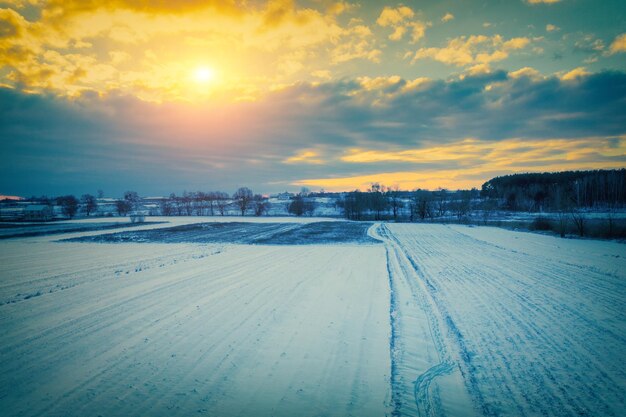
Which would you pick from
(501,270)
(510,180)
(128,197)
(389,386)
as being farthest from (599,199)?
(128,197)

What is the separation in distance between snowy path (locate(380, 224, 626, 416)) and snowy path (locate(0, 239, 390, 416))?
3.93 feet

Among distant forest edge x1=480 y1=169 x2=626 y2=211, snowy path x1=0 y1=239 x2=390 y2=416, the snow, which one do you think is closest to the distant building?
the snow

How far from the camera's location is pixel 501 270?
51.9 ft

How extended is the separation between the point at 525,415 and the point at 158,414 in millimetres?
6341

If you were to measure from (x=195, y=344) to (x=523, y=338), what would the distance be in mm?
8822

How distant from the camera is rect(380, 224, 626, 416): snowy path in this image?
5137mm

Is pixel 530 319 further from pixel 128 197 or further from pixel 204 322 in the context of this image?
pixel 128 197

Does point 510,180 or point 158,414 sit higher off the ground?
point 510,180

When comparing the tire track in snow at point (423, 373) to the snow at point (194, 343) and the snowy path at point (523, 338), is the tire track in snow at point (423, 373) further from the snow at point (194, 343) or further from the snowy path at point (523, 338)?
the snow at point (194, 343)

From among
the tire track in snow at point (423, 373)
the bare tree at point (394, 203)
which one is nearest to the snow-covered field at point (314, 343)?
the tire track in snow at point (423, 373)

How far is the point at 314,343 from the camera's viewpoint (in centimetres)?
745

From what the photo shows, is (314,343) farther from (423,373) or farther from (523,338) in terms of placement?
(523,338)

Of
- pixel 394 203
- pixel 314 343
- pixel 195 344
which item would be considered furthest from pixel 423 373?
pixel 394 203

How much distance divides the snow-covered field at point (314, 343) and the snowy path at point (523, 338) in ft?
0.13
